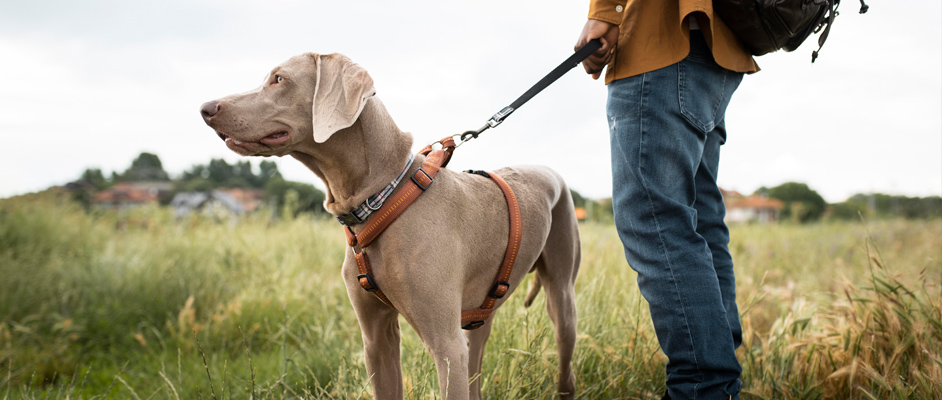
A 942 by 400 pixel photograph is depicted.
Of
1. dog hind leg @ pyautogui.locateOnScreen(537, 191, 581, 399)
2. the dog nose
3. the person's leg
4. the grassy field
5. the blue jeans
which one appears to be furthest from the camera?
the grassy field

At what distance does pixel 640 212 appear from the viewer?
1.89m

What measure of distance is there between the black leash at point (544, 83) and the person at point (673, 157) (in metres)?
0.04

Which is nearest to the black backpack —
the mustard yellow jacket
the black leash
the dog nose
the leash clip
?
the mustard yellow jacket

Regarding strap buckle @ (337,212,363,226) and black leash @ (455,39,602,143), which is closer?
strap buckle @ (337,212,363,226)

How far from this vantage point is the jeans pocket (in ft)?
6.03

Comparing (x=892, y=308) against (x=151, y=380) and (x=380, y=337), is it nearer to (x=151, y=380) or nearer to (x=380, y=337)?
(x=380, y=337)

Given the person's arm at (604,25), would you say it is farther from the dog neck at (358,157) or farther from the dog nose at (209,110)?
the dog nose at (209,110)

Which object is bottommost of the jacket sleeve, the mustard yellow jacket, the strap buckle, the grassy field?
the grassy field

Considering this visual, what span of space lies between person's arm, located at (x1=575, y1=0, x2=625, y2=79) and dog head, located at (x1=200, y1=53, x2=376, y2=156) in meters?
0.83

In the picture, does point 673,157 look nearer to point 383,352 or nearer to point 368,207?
point 368,207

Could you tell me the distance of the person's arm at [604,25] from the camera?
1938mm

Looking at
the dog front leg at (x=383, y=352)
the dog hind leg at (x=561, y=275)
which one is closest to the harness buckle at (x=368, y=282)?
the dog front leg at (x=383, y=352)

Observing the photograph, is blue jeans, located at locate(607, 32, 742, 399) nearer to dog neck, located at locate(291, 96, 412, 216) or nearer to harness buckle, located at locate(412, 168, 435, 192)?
harness buckle, located at locate(412, 168, 435, 192)

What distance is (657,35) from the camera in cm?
187
